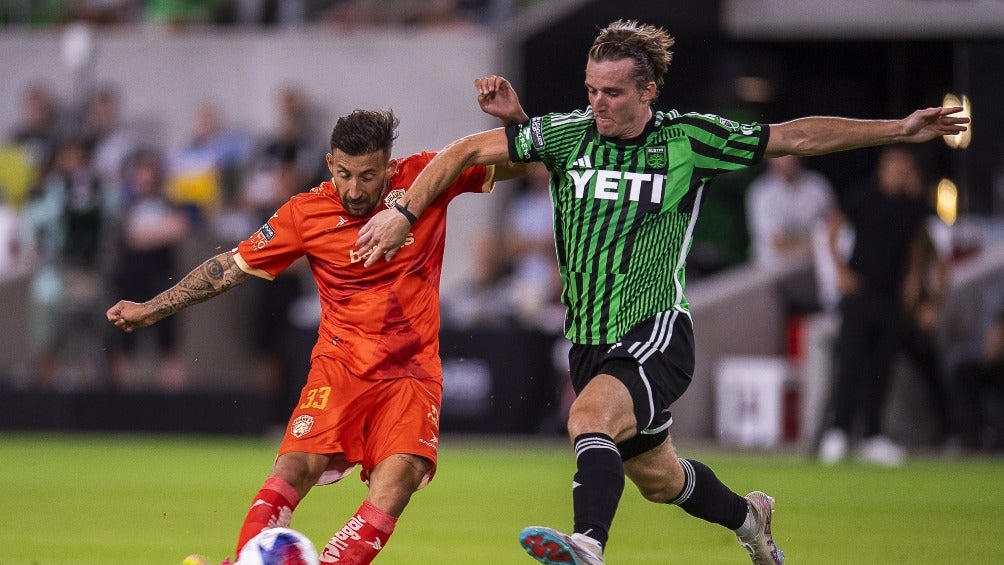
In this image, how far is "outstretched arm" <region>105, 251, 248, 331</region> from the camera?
6.95m

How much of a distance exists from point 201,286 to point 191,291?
5 cm

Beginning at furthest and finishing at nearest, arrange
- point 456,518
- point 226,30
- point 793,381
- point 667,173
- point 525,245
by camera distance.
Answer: point 226,30 < point 525,245 < point 793,381 < point 456,518 < point 667,173

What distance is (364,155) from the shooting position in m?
6.71

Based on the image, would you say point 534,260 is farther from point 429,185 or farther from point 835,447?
point 429,185

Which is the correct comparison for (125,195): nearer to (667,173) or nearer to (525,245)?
(525,245)

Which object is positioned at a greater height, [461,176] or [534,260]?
[461,176]

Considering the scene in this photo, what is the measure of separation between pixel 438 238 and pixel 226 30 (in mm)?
14728

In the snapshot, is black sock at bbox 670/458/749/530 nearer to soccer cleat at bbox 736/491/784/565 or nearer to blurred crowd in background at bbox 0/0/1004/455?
soccer cleat at bbox 736/491/784/565

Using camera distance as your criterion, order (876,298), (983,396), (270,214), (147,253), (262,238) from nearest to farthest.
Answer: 1. (262,238)
2. (876,298)
3. (983,396)
4. (270,214)
5. (147,253)

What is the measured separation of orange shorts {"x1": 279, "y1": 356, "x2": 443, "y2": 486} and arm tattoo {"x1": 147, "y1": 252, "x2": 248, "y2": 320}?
552mm

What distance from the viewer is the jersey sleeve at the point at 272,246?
6.99 meters

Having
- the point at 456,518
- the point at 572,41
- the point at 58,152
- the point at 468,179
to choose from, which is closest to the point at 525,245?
the point at 572,41

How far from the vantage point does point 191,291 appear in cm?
698

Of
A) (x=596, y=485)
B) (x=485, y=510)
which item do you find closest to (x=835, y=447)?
(x=485, y=510)
